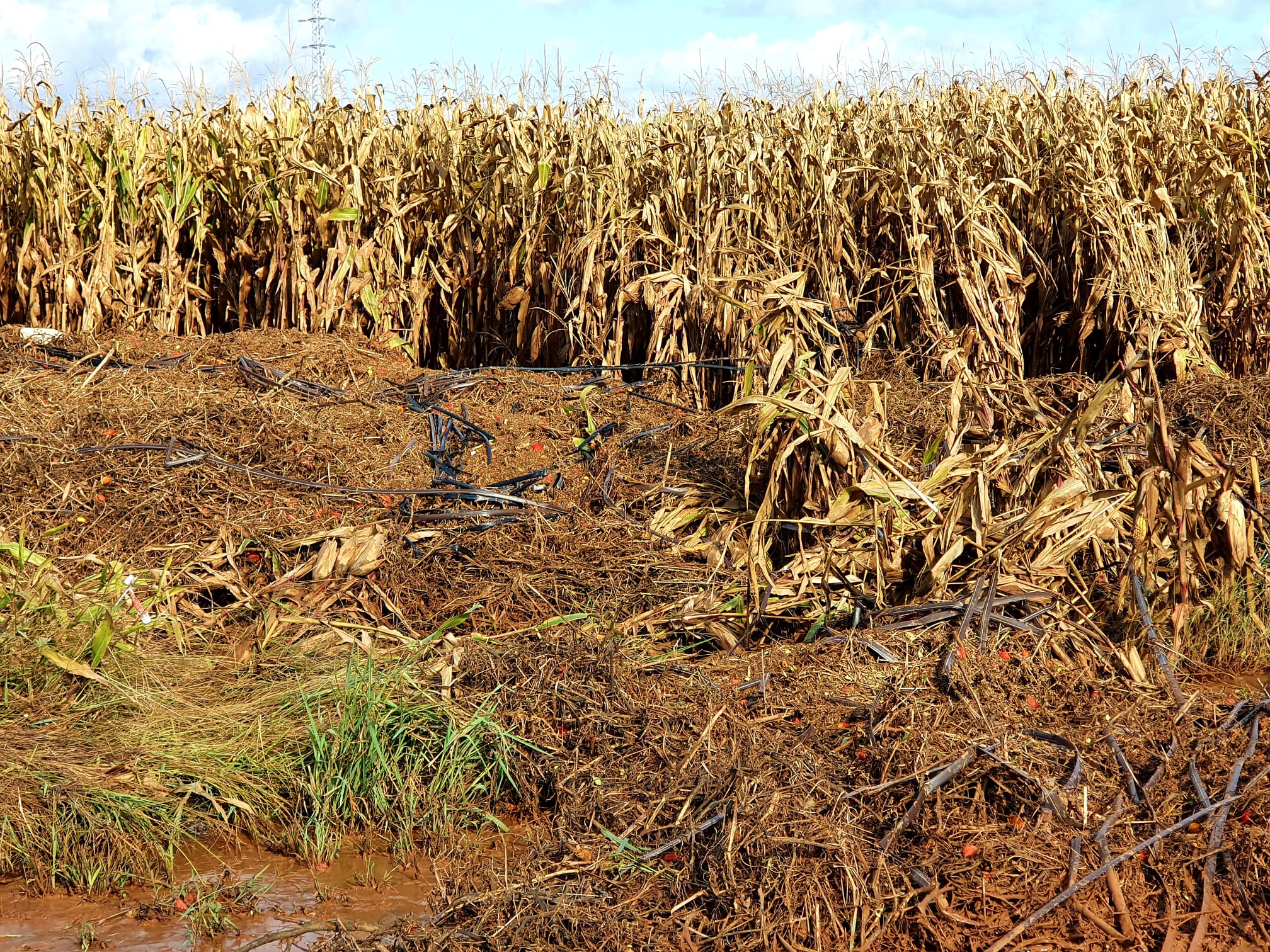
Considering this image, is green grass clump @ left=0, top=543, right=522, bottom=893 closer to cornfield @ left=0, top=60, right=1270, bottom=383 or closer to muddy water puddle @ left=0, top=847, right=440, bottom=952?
muddy water puddle @ left=0, top=847, right=440, bottom=952

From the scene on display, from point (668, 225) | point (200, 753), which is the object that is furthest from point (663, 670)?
point (668, 225)

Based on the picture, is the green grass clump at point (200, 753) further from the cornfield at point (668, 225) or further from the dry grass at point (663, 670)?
the cornfield at point (668, 225)

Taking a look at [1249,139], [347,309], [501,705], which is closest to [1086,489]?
[501,705]

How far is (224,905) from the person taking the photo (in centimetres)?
270

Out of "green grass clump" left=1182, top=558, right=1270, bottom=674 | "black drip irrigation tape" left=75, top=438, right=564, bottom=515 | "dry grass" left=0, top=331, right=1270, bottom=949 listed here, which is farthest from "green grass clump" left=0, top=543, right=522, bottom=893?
"green grass clump" left=1182, top=558, right=1270, bottom=674

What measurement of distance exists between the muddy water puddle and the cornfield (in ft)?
10.1

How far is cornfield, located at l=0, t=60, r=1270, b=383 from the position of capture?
246 inches

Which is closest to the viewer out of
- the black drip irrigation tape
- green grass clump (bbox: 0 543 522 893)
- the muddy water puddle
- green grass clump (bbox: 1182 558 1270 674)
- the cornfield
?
the muddy water puddle

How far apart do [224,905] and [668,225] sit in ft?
15.8

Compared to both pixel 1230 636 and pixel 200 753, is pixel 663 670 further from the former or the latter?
pixel 1230 636

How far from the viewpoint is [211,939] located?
2.60m

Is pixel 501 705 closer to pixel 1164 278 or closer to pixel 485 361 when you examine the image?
pixel 485 361

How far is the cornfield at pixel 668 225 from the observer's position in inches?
246

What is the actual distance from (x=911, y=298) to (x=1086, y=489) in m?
2.84
